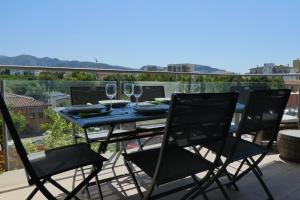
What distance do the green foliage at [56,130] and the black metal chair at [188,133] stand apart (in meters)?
1.39

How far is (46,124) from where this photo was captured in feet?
10.5

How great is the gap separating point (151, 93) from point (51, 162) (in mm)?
1610

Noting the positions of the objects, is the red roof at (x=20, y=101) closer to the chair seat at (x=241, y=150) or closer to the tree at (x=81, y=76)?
the tree at (x=81, y=76)

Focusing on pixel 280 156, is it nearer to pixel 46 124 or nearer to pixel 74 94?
pixel 74 94

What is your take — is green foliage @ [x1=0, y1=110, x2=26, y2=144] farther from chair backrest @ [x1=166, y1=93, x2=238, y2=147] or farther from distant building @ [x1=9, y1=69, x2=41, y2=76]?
chair backrest @ [x1=166, y1=93, x2=238, y2=147]

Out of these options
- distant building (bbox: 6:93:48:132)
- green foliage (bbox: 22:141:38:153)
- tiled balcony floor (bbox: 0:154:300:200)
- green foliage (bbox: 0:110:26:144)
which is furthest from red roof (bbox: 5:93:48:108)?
tiled balcony floor (bbox: 0:154:300:200)

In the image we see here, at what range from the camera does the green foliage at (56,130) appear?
3.20 meters

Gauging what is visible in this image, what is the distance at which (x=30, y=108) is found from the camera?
3.05 metres

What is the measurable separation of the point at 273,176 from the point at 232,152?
1.24 meters

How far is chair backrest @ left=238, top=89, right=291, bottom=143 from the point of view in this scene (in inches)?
82.4

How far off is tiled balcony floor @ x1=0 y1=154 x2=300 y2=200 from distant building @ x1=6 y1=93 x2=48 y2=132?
1.81 ft

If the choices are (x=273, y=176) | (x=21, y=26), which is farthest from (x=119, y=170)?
(x=21, y=26)

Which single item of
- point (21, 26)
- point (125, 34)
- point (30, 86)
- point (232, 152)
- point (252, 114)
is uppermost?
point (21, 26)

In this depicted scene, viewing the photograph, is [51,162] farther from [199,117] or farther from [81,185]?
[199,117]
